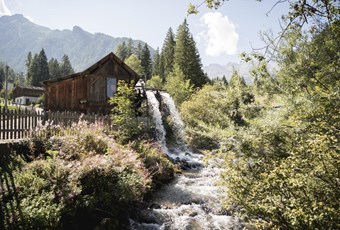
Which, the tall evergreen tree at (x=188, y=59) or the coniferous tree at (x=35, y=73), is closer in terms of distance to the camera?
the tall evergreen tree at (x=188, y=59)

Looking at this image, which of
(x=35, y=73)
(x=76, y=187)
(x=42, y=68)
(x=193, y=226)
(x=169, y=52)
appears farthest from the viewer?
(x=42, y=68)

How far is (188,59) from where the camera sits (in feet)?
171

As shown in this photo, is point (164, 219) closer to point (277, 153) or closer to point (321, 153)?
point (277, 153)

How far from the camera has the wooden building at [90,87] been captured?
2342 centimetres

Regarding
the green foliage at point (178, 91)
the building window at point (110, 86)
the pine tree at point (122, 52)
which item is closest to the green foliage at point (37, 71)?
the pine tree at point (122, 52)

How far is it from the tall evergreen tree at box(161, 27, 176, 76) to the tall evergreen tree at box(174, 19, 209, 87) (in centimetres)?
609

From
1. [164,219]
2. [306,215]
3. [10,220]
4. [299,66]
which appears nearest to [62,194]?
[10,220]

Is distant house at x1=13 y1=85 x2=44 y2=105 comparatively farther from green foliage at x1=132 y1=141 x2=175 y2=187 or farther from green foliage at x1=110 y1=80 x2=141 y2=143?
green foliage at x1=132 y1=141 x2=175 y2=187

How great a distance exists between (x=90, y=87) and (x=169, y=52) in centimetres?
4009

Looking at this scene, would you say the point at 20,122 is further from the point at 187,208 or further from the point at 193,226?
the point at 193,226

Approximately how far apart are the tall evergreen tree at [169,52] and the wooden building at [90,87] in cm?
3449

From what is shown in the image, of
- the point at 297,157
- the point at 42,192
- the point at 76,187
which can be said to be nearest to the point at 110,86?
the point at 76,187

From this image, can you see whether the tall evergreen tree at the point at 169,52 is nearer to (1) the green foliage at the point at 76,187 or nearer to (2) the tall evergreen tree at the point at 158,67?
(2) the tall evergreen tree at the point at 158,67

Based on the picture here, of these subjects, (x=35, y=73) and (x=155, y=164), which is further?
(x=35, y=73)
